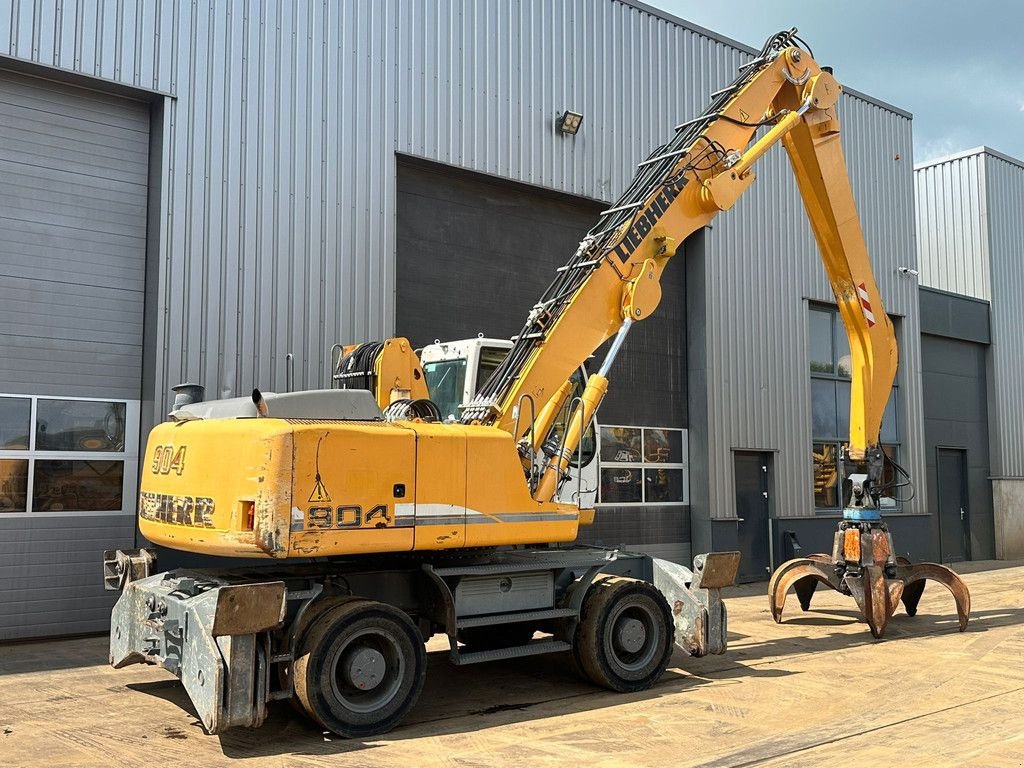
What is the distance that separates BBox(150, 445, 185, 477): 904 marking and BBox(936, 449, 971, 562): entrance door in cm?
1913

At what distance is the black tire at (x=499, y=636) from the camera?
952 centimetres

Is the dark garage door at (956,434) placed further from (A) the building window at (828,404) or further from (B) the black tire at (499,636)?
(B) the black tire at (499,636)

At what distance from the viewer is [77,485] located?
1164cm

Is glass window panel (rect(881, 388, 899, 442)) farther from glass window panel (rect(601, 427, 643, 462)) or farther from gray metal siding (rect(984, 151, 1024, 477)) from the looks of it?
glass window panel (rect(601, 427, 643, 462))

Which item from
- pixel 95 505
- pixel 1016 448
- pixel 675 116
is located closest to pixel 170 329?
pixel 95 505

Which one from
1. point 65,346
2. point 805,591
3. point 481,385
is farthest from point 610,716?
point 65,346

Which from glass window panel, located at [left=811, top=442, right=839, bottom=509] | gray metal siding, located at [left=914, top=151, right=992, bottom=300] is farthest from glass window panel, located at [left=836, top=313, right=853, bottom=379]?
gray metal siding, located at [left=914, top=151, right=992, bottom=300]

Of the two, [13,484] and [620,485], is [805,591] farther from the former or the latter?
[13,484]

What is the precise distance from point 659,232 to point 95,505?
7.26 m

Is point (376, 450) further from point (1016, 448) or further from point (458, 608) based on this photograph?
point (1016, 448)

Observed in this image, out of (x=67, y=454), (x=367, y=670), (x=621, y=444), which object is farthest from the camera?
(x=621, y=444)

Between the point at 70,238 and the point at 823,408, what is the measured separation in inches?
560

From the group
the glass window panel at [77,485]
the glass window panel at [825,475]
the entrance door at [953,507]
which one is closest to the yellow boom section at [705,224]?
the glass window panel at [77,485]

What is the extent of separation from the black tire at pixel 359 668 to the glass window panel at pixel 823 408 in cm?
1390
